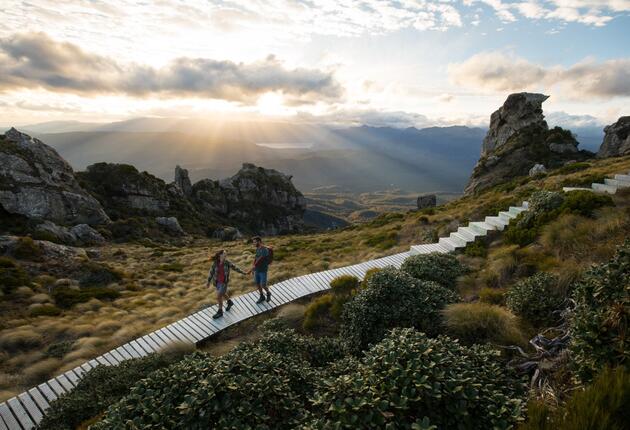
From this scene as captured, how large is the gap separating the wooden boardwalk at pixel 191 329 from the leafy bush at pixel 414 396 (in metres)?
5.82

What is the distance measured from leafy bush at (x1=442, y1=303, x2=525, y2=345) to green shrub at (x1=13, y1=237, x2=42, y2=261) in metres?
24.9

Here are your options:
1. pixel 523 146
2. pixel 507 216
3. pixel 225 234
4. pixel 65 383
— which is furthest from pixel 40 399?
pixel 523 146

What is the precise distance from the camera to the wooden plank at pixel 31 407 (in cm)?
715

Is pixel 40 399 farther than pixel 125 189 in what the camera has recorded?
No

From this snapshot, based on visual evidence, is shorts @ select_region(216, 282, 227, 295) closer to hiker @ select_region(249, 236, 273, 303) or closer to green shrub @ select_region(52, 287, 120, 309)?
hiker @ select_region(249, 236, 273, 303)

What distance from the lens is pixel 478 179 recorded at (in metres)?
55.8

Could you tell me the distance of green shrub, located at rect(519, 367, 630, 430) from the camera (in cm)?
282

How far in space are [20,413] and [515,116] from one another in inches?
3115

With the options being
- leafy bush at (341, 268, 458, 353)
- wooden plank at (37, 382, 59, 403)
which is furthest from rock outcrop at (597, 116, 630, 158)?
wooden plank at (37, 382, 59, 403)

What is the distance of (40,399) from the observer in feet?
25.3

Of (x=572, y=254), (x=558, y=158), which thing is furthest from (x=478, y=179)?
(x=572, y=254)

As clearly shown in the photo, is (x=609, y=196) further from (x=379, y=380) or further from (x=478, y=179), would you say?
(x=478, y=179)

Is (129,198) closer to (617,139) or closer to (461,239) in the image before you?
(461,239)

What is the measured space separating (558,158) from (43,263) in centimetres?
6214
